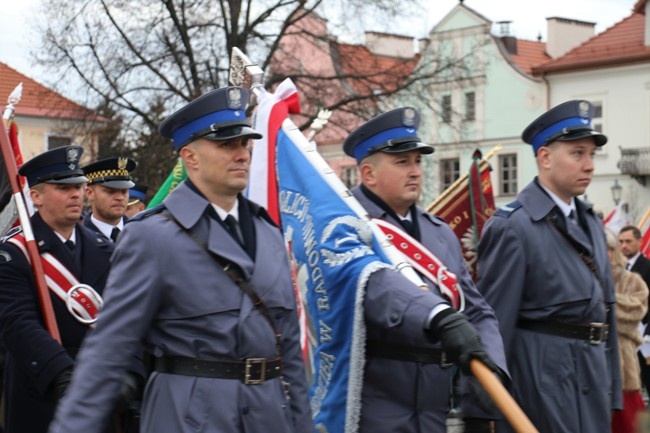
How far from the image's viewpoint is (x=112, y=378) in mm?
4527

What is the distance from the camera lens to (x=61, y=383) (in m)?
6.15

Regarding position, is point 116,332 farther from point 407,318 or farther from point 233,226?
point 407,318

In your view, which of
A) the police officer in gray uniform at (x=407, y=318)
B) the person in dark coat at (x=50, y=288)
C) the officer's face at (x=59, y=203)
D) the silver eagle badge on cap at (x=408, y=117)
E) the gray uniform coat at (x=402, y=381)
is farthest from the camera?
the officer's face at (x=59, y=203)

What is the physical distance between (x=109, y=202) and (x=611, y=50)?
41.9m

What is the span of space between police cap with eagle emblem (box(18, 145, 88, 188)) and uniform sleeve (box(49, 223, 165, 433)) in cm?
253

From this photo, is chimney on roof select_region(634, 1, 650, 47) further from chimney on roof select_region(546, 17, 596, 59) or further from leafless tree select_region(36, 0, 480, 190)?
leafless tree select_region(36, 0, 480, 190)

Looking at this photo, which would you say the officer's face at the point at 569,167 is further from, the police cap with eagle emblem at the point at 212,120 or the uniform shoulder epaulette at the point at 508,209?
the police cap with eagle emblem at the point at 212,120

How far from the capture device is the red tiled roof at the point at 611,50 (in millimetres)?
47844

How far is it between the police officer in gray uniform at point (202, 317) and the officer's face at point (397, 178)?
1101 mm

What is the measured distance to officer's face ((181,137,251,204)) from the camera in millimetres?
4824

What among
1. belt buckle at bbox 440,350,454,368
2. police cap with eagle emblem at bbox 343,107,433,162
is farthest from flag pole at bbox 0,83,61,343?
belt buckle at bbox 440,350,454,368

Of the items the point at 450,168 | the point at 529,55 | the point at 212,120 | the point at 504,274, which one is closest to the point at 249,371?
the point at 212,120

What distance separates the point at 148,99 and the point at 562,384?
20680mm

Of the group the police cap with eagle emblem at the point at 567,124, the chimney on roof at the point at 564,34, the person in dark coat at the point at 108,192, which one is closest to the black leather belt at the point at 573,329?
the police cap with eagle emblem at the point at 567,124
